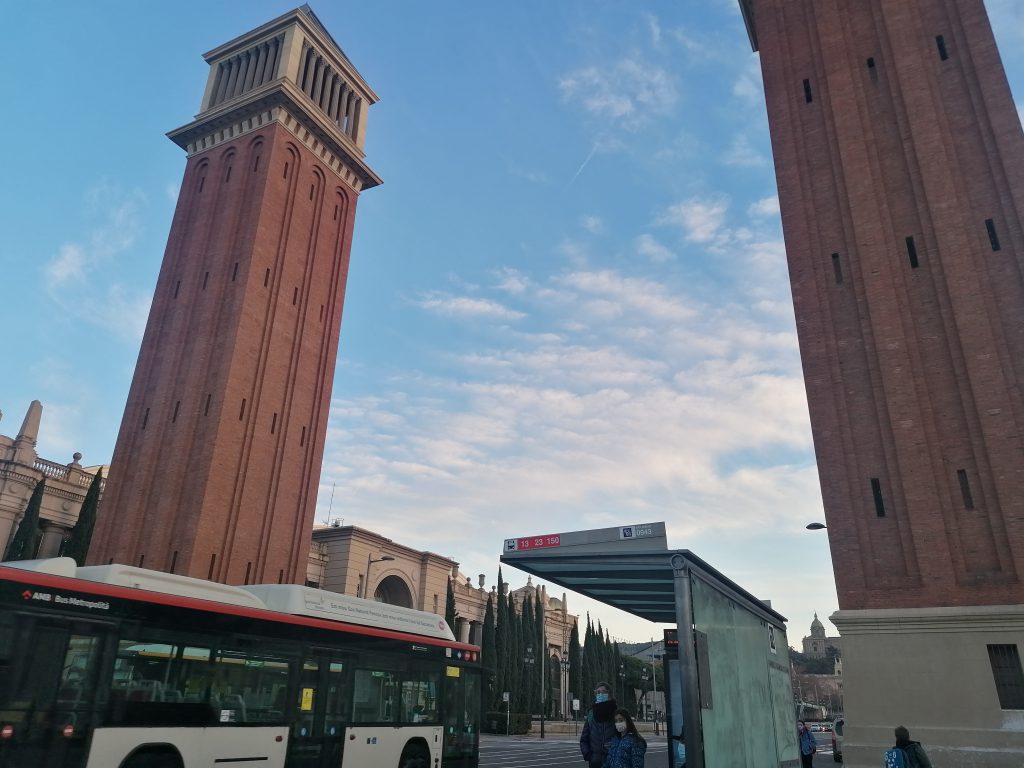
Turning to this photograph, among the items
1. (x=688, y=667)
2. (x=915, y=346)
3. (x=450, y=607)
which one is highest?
(x=915, y=346)

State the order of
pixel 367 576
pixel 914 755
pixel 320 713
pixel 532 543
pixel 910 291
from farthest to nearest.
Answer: pixel 367 576
pixel 910 291
pixel 532 543
pixel 320 713
pixel 914 755

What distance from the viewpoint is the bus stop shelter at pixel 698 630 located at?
32.3 ft

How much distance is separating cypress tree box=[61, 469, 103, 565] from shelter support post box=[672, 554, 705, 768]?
29.9m

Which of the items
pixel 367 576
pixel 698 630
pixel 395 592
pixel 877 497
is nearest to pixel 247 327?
pixel 367 576

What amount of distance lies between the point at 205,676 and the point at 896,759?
9.41m

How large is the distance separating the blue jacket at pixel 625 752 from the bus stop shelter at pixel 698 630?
261 centimetres

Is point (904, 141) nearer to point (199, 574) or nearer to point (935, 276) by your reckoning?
point (935, 276)

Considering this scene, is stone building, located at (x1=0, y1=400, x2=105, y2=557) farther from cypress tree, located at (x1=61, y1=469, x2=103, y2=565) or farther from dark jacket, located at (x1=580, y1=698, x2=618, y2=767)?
dark jacket, located at (x1=580, y1=698, x2=618, y2=767)

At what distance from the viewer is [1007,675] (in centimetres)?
1566

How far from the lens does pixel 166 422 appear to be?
31516 mm

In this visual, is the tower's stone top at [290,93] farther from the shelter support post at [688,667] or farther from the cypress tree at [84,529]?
the shelter support post at [688,667]

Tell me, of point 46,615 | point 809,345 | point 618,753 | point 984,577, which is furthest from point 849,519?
point 46,615

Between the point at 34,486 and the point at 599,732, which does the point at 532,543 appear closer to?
the point at 599,732

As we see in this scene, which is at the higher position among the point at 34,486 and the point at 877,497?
the point at 34,486
